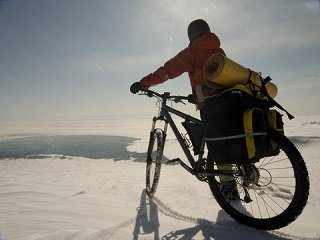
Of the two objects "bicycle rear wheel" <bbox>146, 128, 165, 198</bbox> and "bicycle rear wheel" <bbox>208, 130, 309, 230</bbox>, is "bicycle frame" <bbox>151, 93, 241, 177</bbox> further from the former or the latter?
"bicycle rear wheel" <bbox>146, 128, 165, 198</bbox>

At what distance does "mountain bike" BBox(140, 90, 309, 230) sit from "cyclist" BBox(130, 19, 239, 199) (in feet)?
0.94

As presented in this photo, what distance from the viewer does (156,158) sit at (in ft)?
16.7

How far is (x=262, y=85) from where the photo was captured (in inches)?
125

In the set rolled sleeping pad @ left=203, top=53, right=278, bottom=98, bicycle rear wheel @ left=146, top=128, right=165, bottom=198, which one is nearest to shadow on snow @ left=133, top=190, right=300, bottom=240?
bicycle rear wheel @ left=146, top=128, right=165, bottom=198

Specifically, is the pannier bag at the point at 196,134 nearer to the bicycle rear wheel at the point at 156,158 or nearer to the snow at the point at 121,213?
the snow at the point at 121,213

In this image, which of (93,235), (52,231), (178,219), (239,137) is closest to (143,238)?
(93,235)

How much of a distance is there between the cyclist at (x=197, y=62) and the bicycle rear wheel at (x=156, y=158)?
1.29 m

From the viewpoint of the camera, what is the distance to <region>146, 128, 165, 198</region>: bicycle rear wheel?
5000mm

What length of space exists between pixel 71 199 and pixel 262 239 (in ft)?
10.1

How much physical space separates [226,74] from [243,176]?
1.22 metres

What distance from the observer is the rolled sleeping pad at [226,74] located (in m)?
2.98

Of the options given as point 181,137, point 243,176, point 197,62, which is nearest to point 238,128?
point 243,176

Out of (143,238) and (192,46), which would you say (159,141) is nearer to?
(192,46)

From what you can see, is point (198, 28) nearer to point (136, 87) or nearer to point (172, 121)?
point (136, 87)
